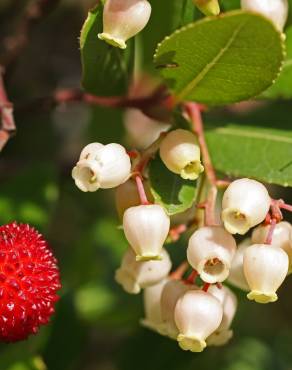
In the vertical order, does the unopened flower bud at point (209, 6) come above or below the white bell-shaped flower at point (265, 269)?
above

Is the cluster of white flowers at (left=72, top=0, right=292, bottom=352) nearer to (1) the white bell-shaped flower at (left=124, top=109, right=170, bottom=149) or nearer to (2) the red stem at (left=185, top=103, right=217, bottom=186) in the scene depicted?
(2) the red stem at (left=185, top=103, right=217, bottom=186)

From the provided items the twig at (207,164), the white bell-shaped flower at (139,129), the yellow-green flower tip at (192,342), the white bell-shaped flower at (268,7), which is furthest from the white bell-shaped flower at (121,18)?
the white bell-shaped flower at (139,129)

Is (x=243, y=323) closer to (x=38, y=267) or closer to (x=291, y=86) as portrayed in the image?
(x=291, y=86)

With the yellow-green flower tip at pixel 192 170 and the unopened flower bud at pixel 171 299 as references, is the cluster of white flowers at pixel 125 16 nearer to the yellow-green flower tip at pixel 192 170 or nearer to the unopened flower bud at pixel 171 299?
the yellow-green flower tip at pixel 192 170

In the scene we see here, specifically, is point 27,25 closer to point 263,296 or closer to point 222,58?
point 222,58

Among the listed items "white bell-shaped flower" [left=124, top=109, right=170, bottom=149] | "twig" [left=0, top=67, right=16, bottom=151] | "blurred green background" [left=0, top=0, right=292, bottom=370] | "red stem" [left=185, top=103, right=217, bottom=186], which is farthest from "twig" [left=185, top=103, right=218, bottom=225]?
"white bell-shaped flower" [left=124, top=109, right=170, bottom=149]

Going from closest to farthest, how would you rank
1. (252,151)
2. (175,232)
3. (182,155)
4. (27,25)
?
(182,155) → (175,232) → (252,151) → (27,25)

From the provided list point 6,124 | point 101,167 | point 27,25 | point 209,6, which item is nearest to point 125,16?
point 209,6
